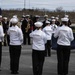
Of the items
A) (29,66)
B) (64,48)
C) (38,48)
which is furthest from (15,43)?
(29,66)

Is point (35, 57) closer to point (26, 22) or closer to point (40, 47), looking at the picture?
point (40, 47)

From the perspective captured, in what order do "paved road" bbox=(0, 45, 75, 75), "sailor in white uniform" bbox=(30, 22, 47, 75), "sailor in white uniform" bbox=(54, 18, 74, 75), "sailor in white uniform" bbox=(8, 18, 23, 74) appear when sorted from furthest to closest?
"paved road" bbox=(0, 45, 75, 75) < "sailor in white uniform" bbox=(8, 18, 23, 74) < "sailor in white uniform" bbox=(54, 18, 74, 75) < "sailor in white uniform" bbox=(30, 22, 47, 75)

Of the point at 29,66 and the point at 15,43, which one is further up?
the point at 15,43

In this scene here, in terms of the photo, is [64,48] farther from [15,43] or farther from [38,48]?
[15,43]

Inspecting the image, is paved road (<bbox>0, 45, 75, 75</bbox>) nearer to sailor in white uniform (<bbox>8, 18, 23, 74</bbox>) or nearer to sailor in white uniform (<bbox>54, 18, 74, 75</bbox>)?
sailor in white uniform (<bbox>8, 18, 23, 74</bbox>)

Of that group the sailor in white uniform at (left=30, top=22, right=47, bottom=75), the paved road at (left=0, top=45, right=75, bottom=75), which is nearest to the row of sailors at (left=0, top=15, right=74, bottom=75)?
the sailor in white uniform at (left=30, top=22, right=47, bottom=75)

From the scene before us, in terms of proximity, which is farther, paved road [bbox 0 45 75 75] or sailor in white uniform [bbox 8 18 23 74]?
paved road [bbox 0 45 75 75]

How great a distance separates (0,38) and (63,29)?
7.79ft

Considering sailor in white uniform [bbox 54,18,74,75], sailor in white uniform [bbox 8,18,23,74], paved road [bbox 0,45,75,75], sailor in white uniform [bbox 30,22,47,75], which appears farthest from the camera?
paved road [bbox 0,45,75,75]

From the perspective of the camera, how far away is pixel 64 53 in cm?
1282

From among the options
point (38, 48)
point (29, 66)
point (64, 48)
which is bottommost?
point (29, 66)

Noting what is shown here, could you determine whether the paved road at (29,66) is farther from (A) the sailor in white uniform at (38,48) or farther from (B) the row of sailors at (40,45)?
(A) the sailor in white uniform at (38,48)

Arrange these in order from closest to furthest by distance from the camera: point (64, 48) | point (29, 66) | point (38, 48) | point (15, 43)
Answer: point (38, 48) → point (64, 48) → point (15, 43) → point (29, 66)

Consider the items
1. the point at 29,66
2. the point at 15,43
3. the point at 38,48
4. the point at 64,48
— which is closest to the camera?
the point at 38,48
